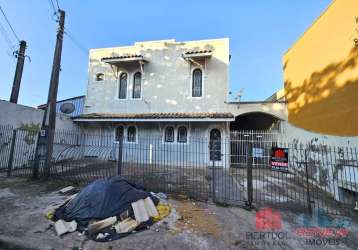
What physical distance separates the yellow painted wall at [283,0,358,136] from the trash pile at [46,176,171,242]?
7056mm

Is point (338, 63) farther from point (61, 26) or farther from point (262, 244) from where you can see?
point (61, 26)

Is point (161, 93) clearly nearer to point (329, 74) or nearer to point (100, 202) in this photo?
point (329, 74)

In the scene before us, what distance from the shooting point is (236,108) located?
43.1ft

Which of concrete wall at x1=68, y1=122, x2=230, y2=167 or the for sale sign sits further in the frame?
concrete wall at x1=68, y1=122, x2=230, y2=167

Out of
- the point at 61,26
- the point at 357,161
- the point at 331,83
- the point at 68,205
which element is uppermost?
the point at 61,26

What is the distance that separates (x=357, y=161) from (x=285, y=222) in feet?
12.0

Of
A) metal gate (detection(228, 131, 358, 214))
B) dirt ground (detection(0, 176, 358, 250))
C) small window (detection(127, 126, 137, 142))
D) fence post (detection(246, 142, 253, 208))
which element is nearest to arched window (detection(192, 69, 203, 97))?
small window (detection(127, 126, 137, 142))

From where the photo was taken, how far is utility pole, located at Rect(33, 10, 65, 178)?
8055 mm

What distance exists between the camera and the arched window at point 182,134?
13.6 metres

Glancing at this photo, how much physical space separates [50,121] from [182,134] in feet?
25.8

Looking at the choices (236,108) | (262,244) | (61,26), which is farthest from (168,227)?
(236,108)

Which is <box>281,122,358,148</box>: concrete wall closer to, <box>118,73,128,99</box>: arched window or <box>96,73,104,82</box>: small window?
<box>118,73,128,99</box>: arched window

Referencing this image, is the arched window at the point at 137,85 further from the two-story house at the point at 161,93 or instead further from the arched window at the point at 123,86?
the arched window at the point at 123,86

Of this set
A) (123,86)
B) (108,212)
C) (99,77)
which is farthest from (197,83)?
(108,212)
